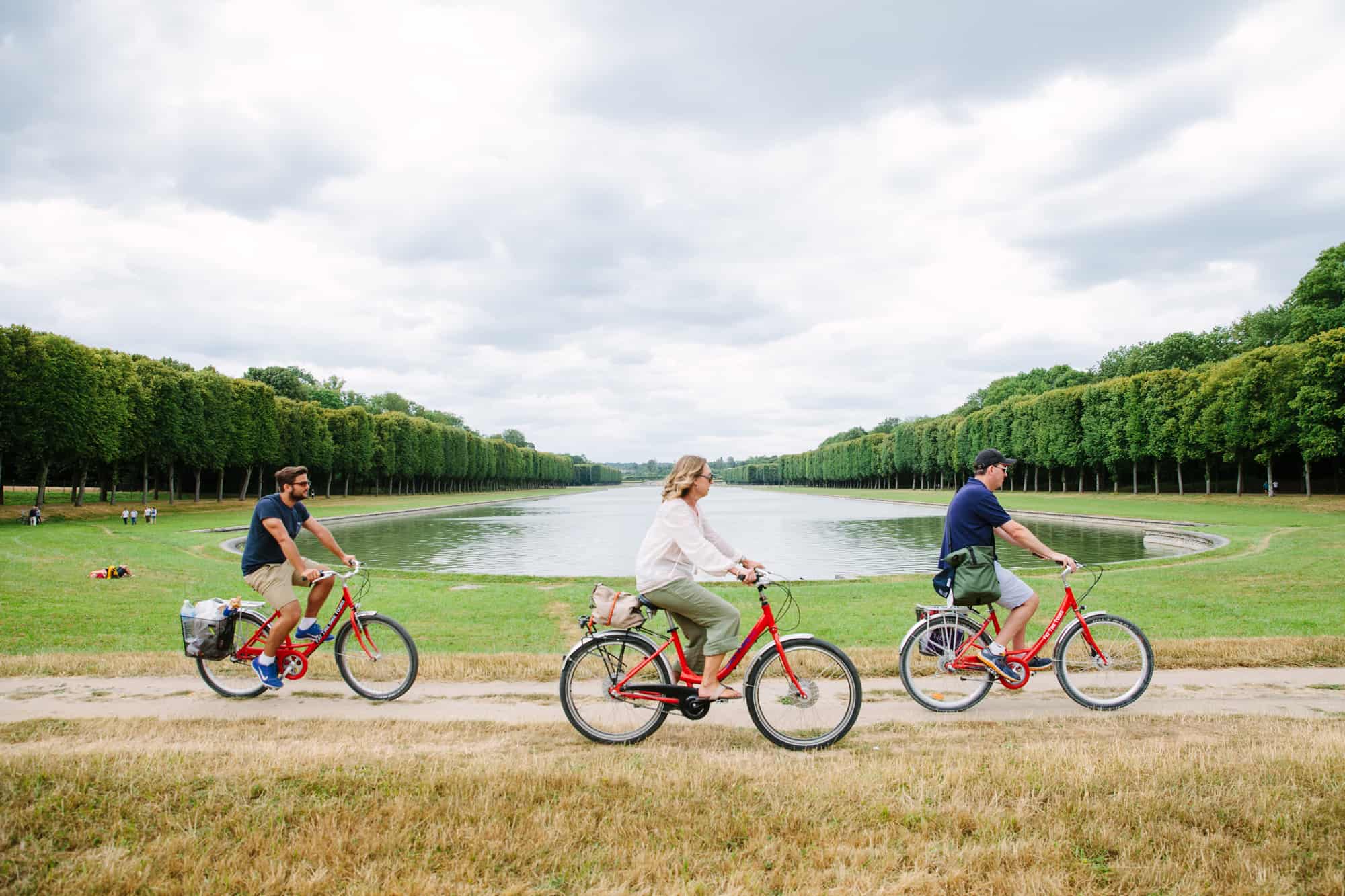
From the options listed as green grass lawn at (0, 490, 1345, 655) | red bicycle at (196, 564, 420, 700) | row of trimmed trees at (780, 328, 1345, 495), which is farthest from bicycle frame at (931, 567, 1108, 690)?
row of trimmed trees at (780, 328, 1345, 495)

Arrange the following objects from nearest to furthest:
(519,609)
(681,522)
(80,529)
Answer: (681,522) → (519,609) → (80,529)

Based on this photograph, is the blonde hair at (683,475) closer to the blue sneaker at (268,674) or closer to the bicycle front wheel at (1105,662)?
the bicycle front wheel at (1105,662)

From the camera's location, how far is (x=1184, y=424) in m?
54.6

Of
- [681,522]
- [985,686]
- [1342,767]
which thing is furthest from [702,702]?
[1342,767]

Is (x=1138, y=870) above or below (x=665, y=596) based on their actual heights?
below

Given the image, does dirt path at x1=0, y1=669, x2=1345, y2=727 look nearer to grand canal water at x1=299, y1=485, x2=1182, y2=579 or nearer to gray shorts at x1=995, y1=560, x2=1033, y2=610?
gray shorts at x1=995, y1=560, x2=1033, y2=610

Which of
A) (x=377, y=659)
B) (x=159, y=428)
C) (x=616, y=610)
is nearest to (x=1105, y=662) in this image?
(x=616, y=610)

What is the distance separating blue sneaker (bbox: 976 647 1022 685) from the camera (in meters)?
6.65

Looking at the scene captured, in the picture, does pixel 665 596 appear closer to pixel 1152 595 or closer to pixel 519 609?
pixel 519 609

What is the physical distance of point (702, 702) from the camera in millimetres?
5633

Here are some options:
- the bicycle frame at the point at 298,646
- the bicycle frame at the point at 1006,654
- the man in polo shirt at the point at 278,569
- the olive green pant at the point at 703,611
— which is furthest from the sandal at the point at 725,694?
the man in polo shirt at the point at 278,569

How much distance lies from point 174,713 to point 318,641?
1258 millimetres

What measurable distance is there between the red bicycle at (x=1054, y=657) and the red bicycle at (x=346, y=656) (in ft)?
15.3

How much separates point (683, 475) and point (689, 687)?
1576mm
